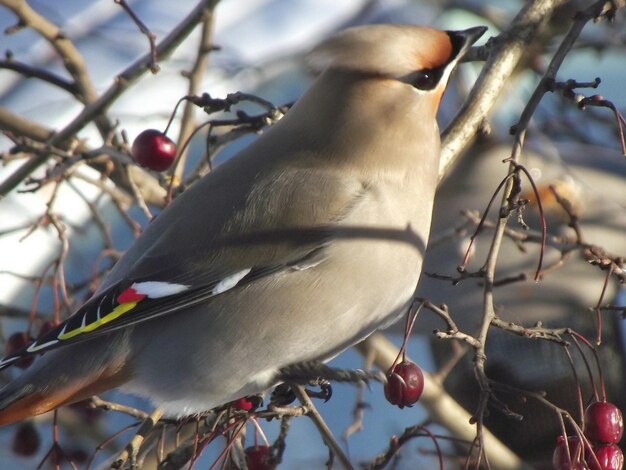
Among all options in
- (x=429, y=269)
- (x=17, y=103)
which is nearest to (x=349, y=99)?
(x=429, y=269)

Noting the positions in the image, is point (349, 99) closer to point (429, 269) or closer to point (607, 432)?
point (607, 432)

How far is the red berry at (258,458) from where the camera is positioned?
7.39ft

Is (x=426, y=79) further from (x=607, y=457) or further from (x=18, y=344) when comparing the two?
(x=18, y=344)

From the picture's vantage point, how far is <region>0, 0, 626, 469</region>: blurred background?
9.80 feet

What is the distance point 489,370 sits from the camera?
3203 mm

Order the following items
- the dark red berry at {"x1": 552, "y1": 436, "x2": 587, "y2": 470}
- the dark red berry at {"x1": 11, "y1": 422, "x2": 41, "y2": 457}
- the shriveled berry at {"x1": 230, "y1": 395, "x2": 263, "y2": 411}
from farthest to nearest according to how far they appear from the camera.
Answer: the dark red berry at {"x1": 11, "y1": 422, "x2": 41, "y2": 457} < the shriveled berry at {"x1": 230, "y1": 395, "x2": 263, "y2": 411} < the dark red berry at {"x1": 552, "y1": 436, "x2": 587, "y2": 470}

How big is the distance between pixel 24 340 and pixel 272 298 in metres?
0.71

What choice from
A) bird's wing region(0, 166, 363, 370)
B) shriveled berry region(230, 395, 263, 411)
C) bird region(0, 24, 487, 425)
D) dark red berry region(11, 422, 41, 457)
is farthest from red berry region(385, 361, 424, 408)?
dark red berry region(11, 422, 41, 457)

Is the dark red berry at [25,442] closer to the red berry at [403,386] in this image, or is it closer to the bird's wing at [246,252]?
the bird's wing at [246,252]

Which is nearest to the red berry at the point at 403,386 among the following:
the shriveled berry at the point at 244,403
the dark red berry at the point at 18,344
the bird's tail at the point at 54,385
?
the shriveled berry at the point at 244,403

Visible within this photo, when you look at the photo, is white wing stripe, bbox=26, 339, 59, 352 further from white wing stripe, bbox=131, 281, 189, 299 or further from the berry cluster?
the berry cluster

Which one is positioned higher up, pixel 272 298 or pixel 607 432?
pixel 272 298

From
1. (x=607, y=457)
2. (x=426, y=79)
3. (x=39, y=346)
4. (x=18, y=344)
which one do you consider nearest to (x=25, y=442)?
(x=18, y=344)

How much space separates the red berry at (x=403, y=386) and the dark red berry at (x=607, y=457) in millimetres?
354
